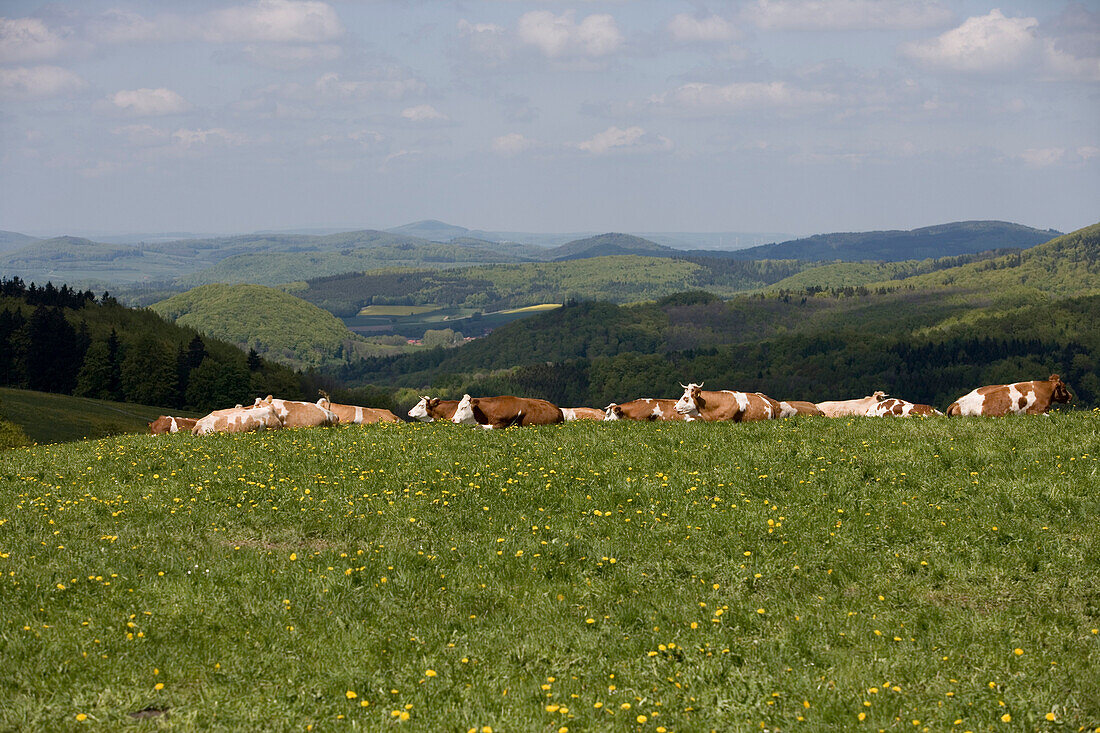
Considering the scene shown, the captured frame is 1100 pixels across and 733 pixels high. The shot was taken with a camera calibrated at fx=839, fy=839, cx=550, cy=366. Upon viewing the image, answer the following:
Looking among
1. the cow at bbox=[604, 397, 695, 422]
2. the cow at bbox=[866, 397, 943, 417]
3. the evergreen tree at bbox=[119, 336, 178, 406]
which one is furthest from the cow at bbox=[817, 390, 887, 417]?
the evergreen tree at bbox=[119, 336, 178, 406]

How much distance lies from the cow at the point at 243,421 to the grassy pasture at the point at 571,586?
10.5 meters

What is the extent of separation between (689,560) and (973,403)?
1998 centimetres

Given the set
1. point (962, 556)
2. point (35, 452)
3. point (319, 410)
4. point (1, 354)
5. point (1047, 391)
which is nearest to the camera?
point (962, 556)

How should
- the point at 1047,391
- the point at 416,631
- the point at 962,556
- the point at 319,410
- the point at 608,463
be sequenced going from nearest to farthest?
the point at 416,631
the point at 962,556
the point at 608,463
the point at 1047,391
the point at 319,410

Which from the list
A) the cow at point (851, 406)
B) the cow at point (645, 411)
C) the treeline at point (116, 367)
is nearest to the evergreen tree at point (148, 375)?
the treeline at point (116, 367)

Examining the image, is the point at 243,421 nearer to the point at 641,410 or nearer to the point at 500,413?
the point at 500,413

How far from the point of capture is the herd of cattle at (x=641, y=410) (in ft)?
101

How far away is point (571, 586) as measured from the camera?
15.1 m

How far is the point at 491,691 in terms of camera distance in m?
11.6

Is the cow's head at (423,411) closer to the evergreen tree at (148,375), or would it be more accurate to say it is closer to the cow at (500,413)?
the cow at (500,413)

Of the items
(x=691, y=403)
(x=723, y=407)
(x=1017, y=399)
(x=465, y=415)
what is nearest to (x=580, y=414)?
(x=691, y=403)

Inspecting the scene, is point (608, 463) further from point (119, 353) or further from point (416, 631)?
point (119, 353)

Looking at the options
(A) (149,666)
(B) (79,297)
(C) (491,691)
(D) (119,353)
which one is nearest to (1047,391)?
(C) (491,691)

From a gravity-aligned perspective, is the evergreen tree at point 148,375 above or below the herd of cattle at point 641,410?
below
